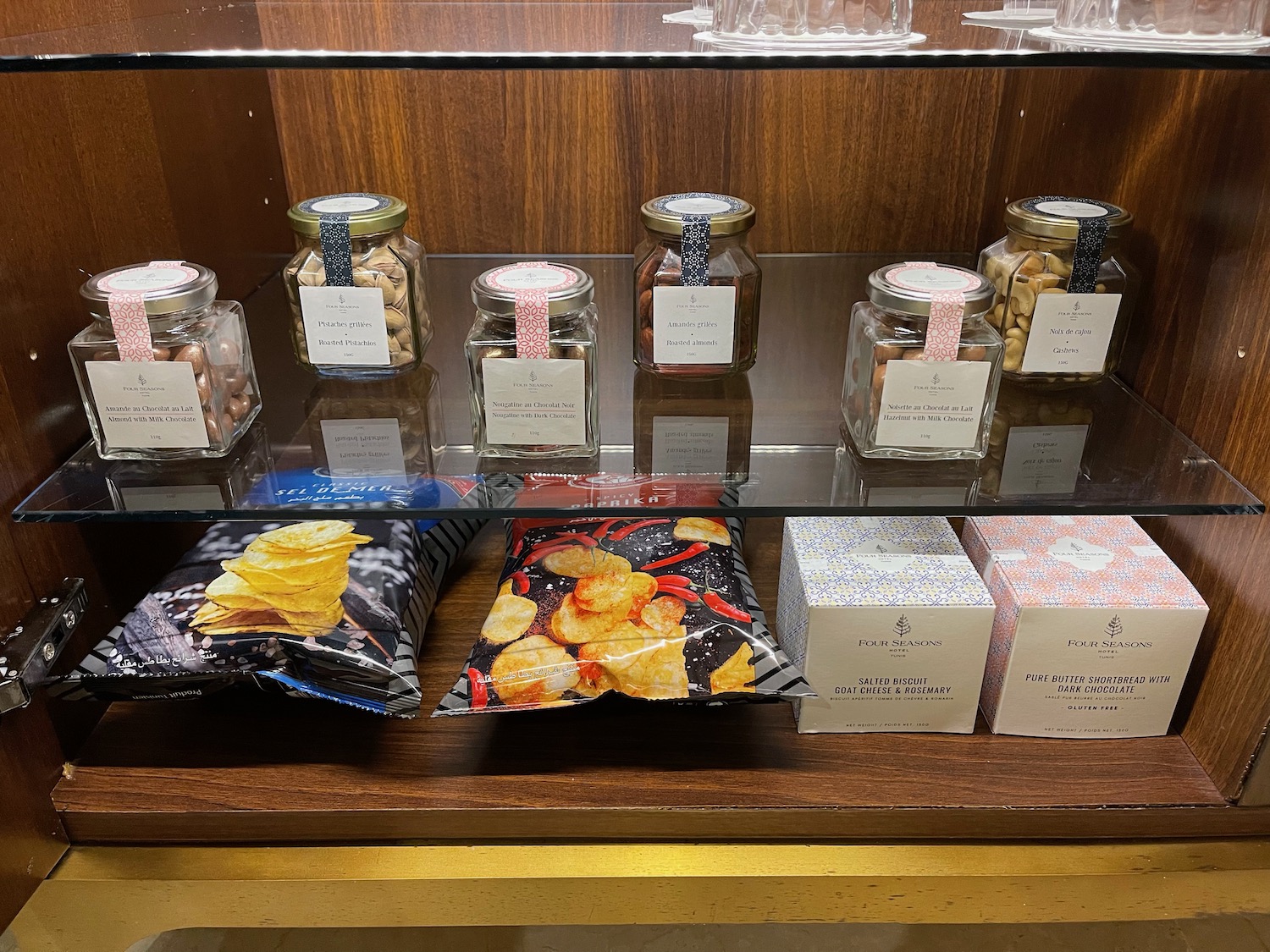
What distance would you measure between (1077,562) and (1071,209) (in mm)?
306

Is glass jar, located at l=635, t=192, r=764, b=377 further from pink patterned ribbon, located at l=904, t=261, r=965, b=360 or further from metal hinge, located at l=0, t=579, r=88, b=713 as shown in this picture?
metal hinge, located at l=0, t=579, r=88, b=713

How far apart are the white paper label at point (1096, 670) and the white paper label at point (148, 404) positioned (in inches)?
27.0

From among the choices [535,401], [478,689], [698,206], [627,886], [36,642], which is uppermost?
[698,206]

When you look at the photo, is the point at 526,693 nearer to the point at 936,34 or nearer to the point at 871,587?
the point at 871,587

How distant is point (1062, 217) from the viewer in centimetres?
83

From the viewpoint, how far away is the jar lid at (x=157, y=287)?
2.42 ft

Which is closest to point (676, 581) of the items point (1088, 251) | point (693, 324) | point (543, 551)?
point (543, 551)

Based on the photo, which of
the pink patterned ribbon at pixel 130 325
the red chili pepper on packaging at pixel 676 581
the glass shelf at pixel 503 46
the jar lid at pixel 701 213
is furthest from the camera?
the red chili pepper on packaging at pixel 676 581

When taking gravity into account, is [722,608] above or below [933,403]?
below

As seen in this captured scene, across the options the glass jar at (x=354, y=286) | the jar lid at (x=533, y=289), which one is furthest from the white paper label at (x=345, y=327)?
the jar lid at (x=533, y=289)

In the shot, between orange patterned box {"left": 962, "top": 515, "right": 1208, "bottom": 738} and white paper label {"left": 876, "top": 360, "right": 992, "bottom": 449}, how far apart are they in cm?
17

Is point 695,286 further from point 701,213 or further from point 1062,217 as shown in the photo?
point 1062,217

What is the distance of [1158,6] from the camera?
0.66 meters

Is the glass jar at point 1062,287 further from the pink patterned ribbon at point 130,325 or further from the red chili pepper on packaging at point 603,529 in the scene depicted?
the pink patterned ribbon at point 130,325
